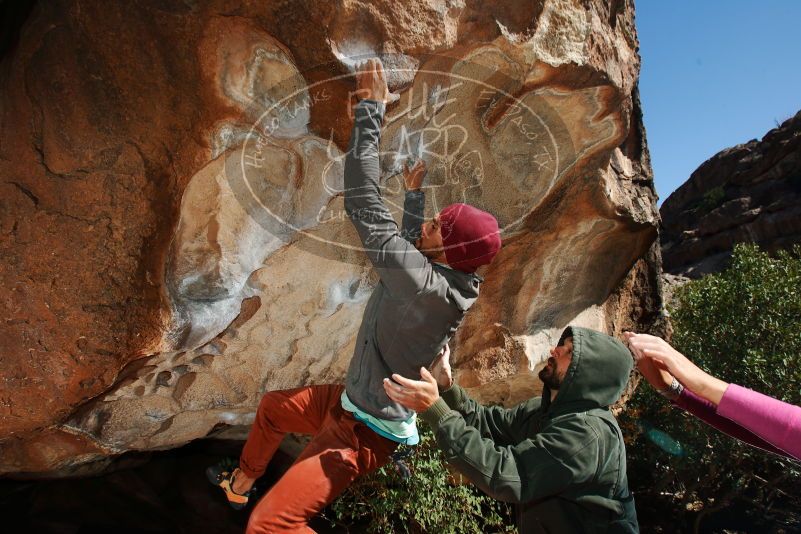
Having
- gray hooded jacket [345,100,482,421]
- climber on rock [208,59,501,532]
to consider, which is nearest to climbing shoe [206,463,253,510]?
climber on rock [208,59,501,532]

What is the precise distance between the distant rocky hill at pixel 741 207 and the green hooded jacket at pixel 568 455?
1319cm

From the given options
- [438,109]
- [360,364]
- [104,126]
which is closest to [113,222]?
[104,126]

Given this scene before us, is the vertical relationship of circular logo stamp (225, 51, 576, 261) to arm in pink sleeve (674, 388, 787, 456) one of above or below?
above

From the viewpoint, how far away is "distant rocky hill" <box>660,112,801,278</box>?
13.9 metres

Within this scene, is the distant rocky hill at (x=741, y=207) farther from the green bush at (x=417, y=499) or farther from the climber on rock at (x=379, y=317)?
the climber on rock at (x=379, y=317)

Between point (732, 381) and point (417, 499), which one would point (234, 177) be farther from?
point (732, 381)

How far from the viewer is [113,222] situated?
253 centimetres

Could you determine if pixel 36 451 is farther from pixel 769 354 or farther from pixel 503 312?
pixel 769 354

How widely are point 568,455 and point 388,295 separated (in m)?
0.83

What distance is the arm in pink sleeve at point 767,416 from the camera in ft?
5.31

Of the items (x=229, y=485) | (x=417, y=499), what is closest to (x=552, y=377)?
(x=229, y=485)

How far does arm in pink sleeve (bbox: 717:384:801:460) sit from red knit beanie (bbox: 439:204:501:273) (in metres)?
0.86

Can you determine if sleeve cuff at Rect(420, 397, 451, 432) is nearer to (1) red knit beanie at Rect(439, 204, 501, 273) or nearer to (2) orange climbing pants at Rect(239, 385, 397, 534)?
(2) orange climbing pants at Rect(239, 385, 397, 534)

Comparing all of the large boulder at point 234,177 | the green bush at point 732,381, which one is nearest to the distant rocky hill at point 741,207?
the green bush at point 732,381
